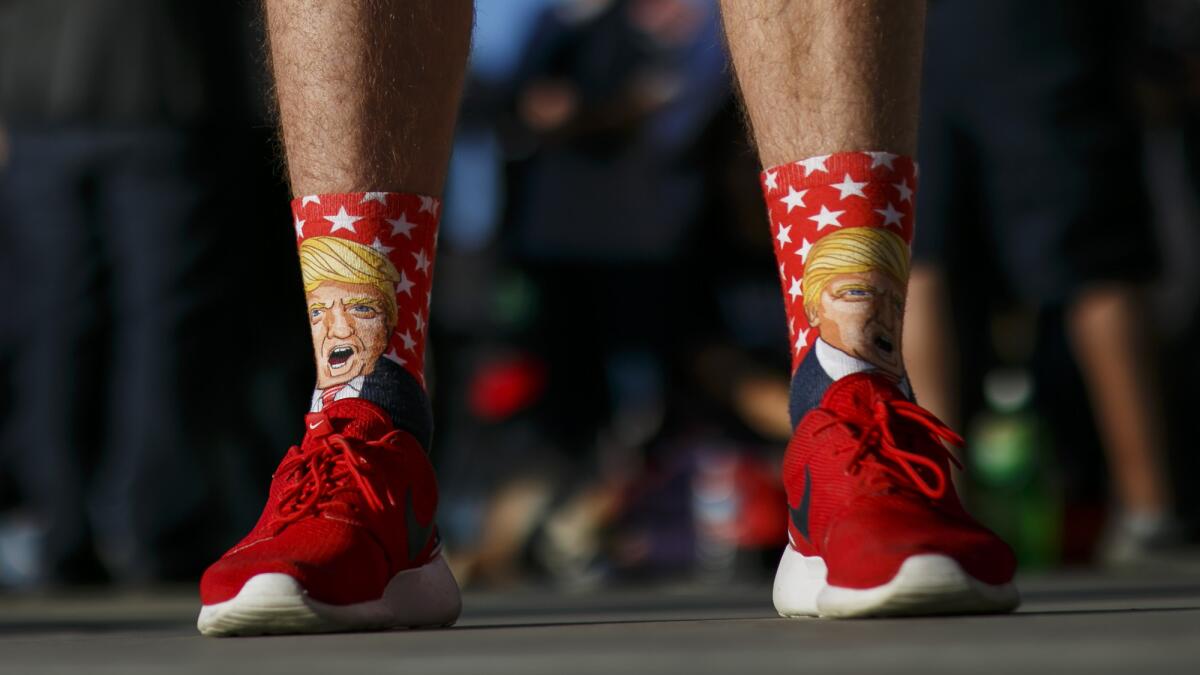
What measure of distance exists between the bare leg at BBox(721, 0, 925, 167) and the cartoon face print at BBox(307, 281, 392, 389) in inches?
13.6

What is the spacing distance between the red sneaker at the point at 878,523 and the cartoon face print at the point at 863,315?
2 cm

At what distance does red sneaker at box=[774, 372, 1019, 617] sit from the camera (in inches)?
47.3

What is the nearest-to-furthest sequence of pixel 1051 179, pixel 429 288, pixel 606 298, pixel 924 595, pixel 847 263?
pixel 924 595
pixel 847 263
pixel 429 288
pixel 1051 179
pixel 606 298

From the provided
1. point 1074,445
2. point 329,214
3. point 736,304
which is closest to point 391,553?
point 329,214

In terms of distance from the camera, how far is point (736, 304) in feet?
12.2

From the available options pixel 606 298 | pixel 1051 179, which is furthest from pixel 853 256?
Answer: pixel 606 298

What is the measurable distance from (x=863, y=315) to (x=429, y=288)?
361 mm

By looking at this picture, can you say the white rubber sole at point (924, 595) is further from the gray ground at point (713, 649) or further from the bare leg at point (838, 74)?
the bare leg at point (838, 74)

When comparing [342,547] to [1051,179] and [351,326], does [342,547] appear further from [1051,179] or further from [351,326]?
[1051,179]

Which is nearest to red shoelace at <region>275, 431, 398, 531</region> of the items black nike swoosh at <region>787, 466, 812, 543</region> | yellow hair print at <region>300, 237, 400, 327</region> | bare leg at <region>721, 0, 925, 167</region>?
yellow hair print at <region>300, 237, 400, 327</region>

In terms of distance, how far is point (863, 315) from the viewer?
1.39 metres

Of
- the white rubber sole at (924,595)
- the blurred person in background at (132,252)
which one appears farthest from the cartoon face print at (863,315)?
the blurred person in background at (132,252)

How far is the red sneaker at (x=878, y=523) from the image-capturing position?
1201mm

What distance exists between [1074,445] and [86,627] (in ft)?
8.18
